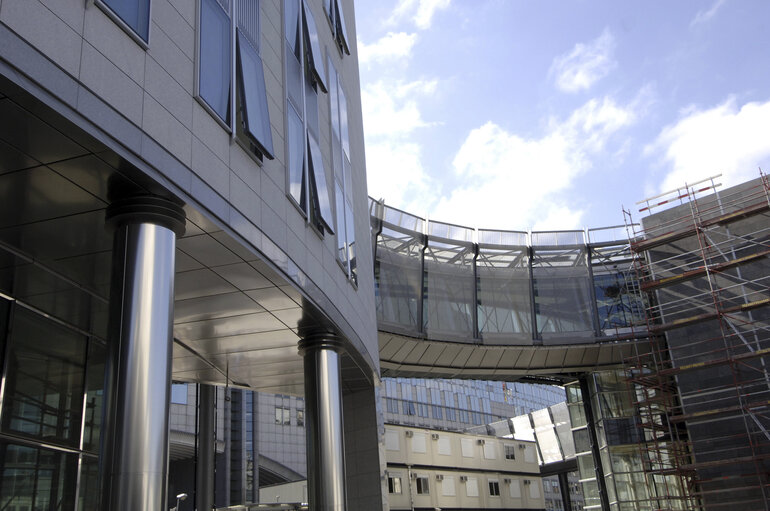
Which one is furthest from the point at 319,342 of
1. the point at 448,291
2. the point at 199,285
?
the point at 448,291

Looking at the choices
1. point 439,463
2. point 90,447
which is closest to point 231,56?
point 90,447

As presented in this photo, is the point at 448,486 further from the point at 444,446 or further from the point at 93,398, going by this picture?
the point at 93,398

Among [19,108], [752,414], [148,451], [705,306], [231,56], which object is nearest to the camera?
[19,108]

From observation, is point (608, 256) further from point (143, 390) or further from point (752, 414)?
point (143, 390)

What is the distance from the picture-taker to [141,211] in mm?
8930

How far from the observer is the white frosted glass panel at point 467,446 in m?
38.7

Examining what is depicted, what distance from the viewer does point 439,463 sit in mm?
36438

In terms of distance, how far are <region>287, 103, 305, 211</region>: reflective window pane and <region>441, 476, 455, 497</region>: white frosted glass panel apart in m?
26.5

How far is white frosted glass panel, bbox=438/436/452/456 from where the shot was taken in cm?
3694

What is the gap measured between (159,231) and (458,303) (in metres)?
23.3

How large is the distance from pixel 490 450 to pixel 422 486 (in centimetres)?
694

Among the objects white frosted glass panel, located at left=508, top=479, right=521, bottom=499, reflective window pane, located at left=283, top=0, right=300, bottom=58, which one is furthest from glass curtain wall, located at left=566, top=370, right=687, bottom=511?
reflective window pane, located at left=283, top=0, right=300, bottom=58

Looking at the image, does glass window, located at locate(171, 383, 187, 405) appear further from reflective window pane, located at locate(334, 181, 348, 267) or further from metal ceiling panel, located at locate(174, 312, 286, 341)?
metal ceiling panel, located at locate(174, 312, 286, 341)

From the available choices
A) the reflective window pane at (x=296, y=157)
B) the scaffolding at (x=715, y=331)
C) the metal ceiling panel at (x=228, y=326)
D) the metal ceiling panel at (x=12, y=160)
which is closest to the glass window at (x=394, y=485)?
the scaffolding at (x=715, y=331)
